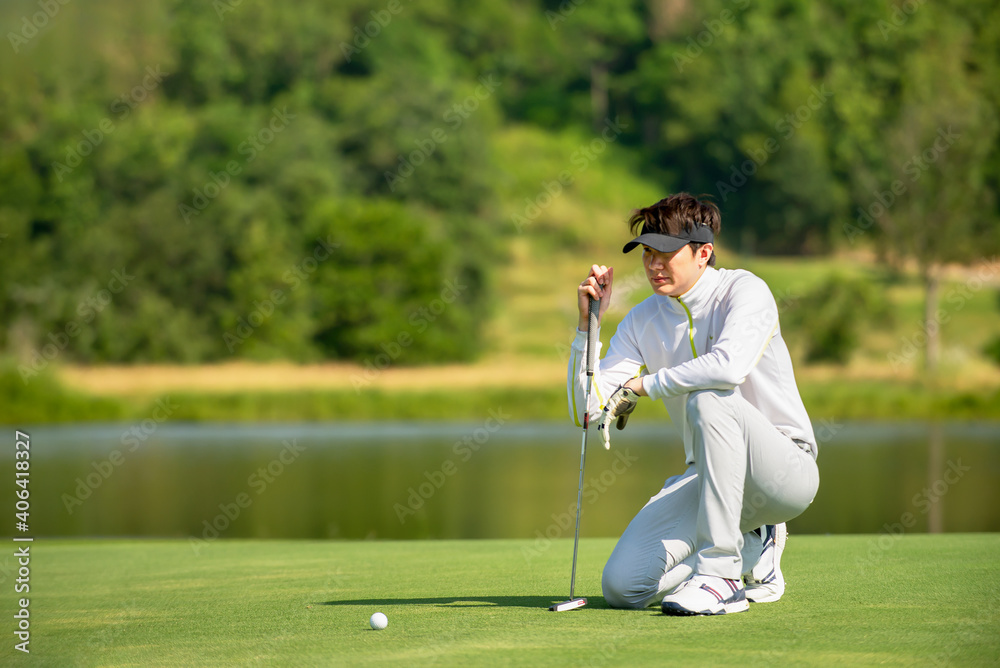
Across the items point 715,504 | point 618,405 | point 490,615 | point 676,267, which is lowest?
point 490,615

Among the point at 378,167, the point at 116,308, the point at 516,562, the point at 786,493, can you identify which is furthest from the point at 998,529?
the point at 378,167

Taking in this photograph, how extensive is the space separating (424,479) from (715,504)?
557 inches

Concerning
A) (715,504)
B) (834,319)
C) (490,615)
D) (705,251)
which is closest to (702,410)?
(715,504)

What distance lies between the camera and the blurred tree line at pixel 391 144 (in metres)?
38.0

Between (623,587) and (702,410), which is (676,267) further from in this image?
(623,587)

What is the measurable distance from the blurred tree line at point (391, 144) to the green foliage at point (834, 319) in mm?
2515

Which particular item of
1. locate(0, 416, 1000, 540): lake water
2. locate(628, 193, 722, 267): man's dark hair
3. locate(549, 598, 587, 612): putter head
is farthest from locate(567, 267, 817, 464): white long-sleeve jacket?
locate(0, 416, 1000, 540): lake water

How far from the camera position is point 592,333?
4160 mm

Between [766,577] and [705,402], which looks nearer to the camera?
[705,402]

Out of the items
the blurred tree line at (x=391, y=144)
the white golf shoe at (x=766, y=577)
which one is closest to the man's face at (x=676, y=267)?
the white golf shoe at (x=766, y=577)

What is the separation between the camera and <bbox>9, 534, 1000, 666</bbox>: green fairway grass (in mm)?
3312

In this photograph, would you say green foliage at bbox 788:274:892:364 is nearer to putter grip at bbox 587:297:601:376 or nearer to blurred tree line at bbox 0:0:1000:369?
blurred tree line at bbox 0:0:1000:369

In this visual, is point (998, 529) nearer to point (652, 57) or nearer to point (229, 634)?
point (229, 634)

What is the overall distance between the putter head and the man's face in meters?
1.08
